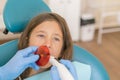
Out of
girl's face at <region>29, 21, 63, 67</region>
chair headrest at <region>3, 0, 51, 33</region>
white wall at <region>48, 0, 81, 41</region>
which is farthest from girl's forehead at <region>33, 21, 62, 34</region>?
white wall at <region>48, 0, 81, 41</region>

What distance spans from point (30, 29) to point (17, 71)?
1.09ft

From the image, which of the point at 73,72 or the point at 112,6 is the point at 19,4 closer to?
the point at 73,72

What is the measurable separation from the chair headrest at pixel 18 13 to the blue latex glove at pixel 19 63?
14.8 inches

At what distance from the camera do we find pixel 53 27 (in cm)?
127

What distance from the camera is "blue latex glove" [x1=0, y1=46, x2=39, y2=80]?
104 centimetres

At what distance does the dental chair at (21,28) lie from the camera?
1.35 metres

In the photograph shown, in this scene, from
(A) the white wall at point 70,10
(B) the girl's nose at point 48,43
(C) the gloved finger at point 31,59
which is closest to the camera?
(C) the gloved finger at point 31,59

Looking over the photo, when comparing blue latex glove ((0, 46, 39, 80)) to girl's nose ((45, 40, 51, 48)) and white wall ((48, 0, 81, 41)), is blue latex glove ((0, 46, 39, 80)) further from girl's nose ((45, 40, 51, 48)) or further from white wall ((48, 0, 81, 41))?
white wall ((48, 0, 81, 41))

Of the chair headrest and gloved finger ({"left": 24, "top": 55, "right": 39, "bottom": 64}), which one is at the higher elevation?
the chair headrest

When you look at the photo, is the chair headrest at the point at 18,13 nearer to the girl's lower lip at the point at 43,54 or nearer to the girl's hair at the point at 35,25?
the girl's hair at the point at 35,25

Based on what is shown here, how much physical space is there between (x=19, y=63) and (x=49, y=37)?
0.25 metres

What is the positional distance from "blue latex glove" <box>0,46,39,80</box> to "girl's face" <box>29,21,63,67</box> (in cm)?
14

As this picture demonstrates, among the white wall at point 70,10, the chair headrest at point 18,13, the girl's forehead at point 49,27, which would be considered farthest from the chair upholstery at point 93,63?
the white wall at point 70,10

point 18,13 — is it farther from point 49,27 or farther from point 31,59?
point 31,59
